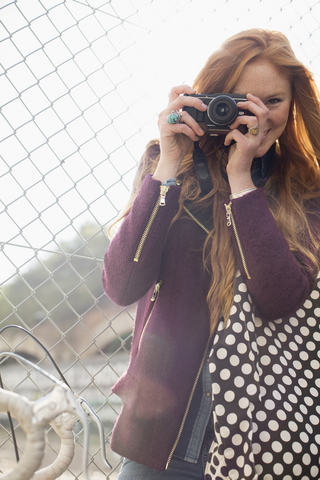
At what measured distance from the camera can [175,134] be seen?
2.86ft

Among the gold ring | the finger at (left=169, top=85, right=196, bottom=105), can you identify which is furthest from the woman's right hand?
the gold ring

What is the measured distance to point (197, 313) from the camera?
0.80 meters

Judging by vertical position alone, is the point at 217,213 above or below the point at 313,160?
above

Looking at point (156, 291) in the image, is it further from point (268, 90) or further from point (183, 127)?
point (268, 90)

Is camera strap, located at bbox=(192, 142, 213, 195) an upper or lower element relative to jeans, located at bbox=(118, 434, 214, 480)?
upper

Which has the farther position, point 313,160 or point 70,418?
point 313,160

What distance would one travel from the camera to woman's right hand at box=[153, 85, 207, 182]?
0.85 m

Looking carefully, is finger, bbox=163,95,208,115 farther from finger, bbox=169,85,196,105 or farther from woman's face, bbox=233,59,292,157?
woman's face, bbox=233,59,292,157

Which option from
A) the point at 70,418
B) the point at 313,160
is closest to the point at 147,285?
the point at 70,418

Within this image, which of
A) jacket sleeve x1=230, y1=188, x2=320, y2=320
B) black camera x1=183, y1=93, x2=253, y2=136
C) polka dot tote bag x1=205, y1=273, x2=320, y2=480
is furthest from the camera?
black camera x1=183, y1=93, x2=253, y2=136

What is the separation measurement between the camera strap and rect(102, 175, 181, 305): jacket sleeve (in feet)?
0.36

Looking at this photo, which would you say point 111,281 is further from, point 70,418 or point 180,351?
point 70,418

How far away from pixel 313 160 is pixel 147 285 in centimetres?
67

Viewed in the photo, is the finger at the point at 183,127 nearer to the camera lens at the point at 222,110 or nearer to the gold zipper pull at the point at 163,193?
the camera lens at the point at 222,110
